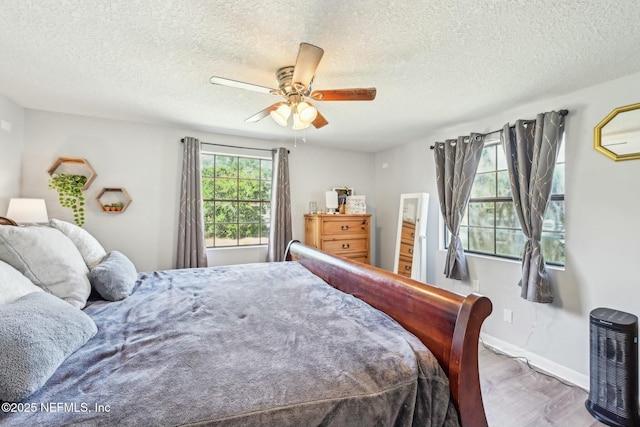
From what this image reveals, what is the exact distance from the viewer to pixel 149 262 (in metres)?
3.38

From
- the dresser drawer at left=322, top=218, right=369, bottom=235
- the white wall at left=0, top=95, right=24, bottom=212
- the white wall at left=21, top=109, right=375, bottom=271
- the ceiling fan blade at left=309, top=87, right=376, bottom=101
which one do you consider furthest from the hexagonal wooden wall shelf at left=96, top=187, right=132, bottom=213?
the ceiling fan blade at left=309, top=87, right=376, bottom=101

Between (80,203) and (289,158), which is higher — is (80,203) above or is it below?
below

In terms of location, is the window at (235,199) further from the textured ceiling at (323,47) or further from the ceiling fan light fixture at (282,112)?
the ceiling fan light fixture at (282,112)

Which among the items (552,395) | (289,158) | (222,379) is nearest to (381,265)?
(289,158)

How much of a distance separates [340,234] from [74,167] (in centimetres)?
329

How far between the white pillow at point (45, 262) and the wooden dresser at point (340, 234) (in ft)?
8.68

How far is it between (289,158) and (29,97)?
2.80 meters

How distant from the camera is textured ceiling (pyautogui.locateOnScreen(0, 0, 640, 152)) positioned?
4.72ft

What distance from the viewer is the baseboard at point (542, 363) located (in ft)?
7.31

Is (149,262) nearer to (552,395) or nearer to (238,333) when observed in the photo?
(238,333)

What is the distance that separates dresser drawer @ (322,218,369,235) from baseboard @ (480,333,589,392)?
200cm

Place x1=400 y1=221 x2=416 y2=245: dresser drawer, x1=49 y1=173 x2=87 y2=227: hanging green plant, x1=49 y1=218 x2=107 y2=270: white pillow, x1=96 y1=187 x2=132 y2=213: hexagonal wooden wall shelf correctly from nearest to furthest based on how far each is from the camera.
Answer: x1=49 y1=218 x2=107 y2=270: white pillow
x1=49 y1=173 x2=87 y2=227: hanging green plant
x1=96 y1=187 x2=132 y2=213: hexagonal wooden wall shelf
x1=400 y1=221 x2=416 y2=245: dresser drawer

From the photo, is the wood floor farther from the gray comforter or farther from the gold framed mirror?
the gold framed mirror

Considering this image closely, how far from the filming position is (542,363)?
2.47 meters
